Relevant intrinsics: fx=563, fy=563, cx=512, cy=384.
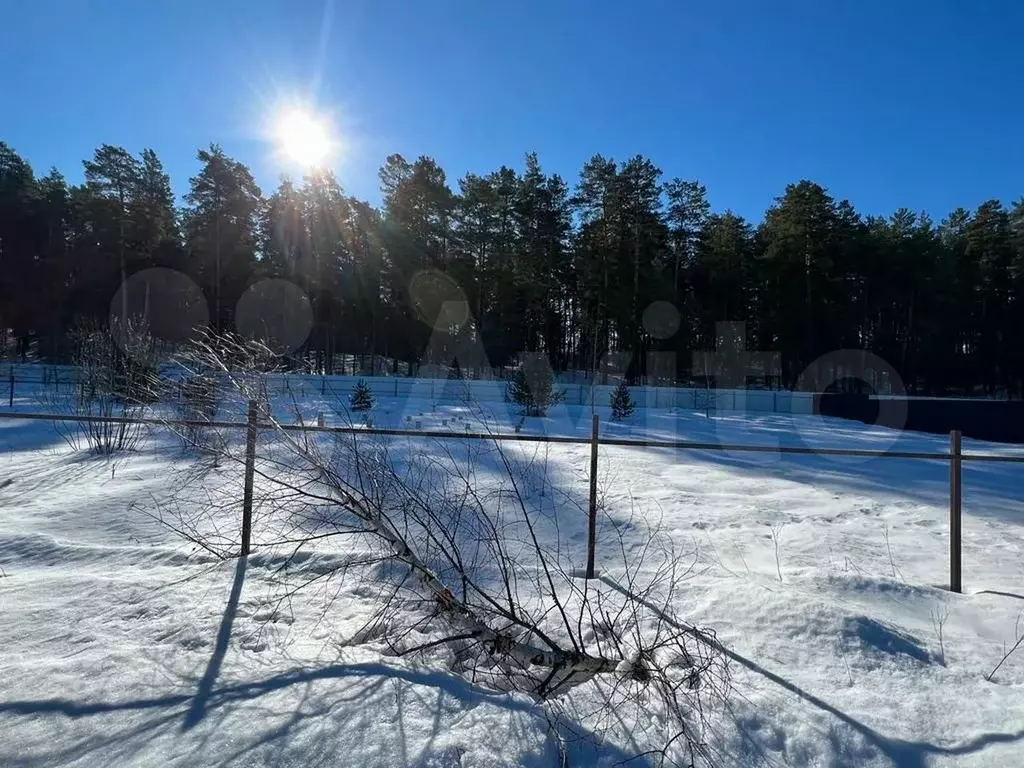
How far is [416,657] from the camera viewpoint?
9.61ft

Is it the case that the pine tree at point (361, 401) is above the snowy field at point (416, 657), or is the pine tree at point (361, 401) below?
above

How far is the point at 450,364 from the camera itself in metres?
40.6

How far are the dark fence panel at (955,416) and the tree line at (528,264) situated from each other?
17.7 meters

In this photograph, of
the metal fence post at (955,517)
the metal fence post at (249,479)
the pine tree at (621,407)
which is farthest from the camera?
the pine tree at (621,407)

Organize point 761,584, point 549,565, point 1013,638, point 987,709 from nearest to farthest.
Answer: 1. point 987,709
2. point 1013,638
3. point 761,584
4. point 549,565

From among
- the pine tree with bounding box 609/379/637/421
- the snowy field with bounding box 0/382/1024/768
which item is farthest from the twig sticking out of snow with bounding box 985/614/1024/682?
the pine tree with bounding box 609/379/637/421

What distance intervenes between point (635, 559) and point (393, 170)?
40.6m

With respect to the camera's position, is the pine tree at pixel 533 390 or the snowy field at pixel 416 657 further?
the pine tree at pixel 533 390

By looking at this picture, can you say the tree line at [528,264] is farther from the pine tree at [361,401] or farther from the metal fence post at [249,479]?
the metal fence post at [249,479]

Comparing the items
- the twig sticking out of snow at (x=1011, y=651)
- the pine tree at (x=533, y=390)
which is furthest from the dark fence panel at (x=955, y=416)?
the twig sticking out of snow at (x=1011, y=651)

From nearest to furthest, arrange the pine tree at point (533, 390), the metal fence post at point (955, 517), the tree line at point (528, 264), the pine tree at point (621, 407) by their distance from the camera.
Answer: the metal fence post at point (955, 517)
the pine tree at point (533, 390)
the pine tree at point (621, 407)
the tree line at point (528, 264)

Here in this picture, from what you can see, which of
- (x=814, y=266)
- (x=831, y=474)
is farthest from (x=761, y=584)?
(x=814, y=266)

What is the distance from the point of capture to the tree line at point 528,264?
1511 inches

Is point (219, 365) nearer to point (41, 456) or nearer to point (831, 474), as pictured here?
point (41, 456)
